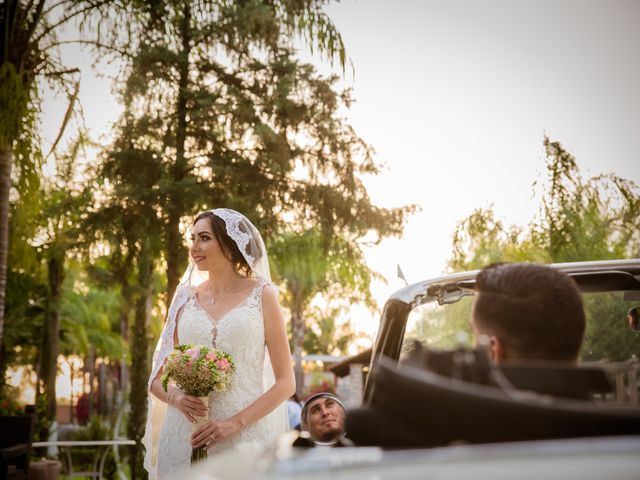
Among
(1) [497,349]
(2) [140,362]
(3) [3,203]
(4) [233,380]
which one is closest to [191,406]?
(4) [233,380]

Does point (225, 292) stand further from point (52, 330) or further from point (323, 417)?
point (52, 330)

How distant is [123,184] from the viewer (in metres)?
14.7

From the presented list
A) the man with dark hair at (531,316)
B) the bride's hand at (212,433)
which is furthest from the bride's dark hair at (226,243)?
the man with dark hair at (531,316)

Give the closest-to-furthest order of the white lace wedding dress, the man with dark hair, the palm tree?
1. the man with dark hair
2. the white lace wedding dress
3. the palm tree

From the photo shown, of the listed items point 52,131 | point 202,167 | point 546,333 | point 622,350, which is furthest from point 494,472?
point 202,167

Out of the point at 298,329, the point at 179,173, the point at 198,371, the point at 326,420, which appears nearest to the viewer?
the point at 326,420

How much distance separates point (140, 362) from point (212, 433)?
12870 millimetres

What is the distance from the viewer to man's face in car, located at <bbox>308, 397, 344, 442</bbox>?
3.24m

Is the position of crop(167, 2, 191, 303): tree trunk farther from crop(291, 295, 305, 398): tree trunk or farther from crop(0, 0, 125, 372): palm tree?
crop(291, 295, 305, 398): tree trunk

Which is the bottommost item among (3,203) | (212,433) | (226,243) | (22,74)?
(212,433)

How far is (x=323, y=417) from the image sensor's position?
3287mm

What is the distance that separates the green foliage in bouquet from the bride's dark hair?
71 centimetres

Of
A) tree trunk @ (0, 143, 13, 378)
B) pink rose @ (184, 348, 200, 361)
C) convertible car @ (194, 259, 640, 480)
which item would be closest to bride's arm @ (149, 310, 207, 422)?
pink rose @ (184, 348, 200, 361)

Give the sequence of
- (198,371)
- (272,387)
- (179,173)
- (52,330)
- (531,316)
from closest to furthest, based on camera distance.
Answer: (531,316) < (198,371) < (272,387) < (179,173) < (52,330)
